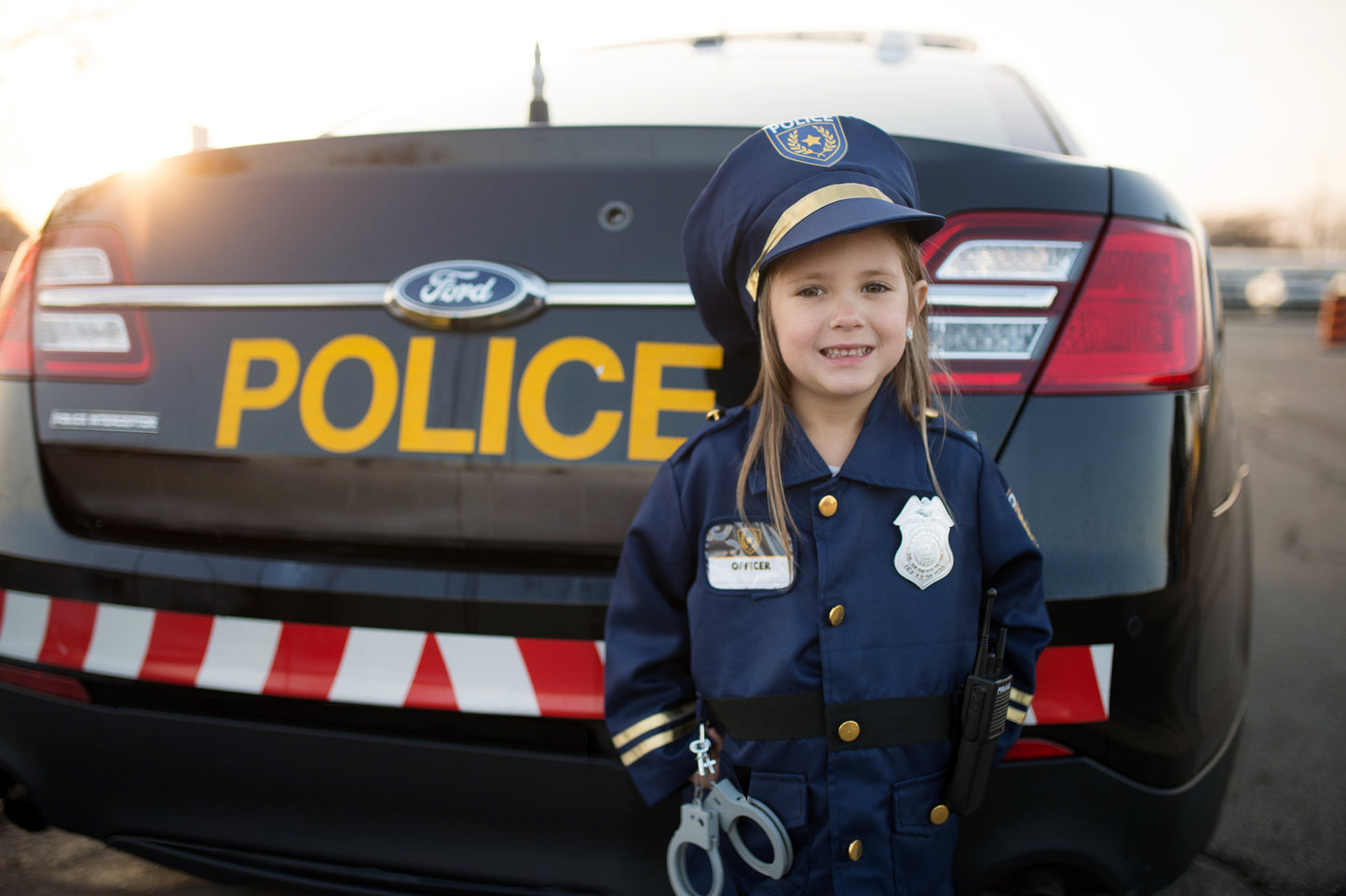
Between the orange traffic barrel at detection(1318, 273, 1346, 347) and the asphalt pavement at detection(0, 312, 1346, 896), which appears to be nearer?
the asphalt pavement at detection(0, 312, 1346, 896)

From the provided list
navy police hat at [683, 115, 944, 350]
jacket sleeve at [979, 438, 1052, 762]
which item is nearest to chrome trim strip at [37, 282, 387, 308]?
navy police hat at [683, 115, 944, 350]

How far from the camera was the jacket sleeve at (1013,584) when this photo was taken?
3.60 feet

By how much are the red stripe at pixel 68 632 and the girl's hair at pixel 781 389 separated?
1.02 metres

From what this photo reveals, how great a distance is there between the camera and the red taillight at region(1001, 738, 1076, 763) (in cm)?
118

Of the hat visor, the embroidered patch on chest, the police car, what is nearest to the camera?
the hat visor

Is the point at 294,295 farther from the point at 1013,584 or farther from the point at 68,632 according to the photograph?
the point at 1013,584

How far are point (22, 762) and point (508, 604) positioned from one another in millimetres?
866

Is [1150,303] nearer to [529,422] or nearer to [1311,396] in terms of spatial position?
[529,422]

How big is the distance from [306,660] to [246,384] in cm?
42

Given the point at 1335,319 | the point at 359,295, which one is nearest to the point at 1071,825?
the point at 359,295

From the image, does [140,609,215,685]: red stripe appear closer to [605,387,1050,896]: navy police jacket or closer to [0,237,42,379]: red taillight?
[0,237,42,379]: red taillight

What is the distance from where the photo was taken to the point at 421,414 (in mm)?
1259

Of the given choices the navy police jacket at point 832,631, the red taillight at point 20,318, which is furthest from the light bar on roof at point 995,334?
the red taillight at point 20,318

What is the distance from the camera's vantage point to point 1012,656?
1.12 m
